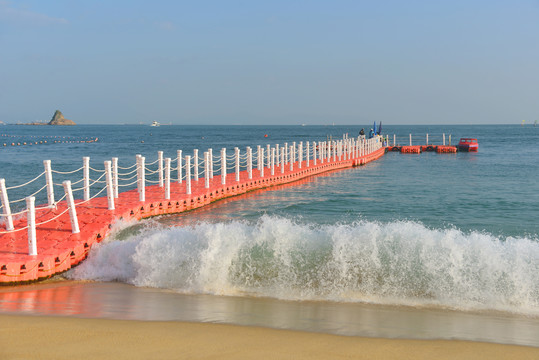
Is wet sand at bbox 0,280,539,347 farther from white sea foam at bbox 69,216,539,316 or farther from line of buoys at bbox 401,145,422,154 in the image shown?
line of buoys at bbox 401,145,422,154

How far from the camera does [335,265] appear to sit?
28.2ft

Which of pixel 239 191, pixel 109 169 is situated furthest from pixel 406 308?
pixel 239 191

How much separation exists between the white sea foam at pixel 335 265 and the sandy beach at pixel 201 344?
73.2 inches

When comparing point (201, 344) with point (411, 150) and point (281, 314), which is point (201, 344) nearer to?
point (281, 314)

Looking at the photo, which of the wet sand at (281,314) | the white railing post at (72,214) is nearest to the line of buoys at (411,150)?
the white railing post at (72,214)

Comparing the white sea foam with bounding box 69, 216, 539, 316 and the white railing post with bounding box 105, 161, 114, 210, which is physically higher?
the white railing post with bounding box 105, 161, 114, 210

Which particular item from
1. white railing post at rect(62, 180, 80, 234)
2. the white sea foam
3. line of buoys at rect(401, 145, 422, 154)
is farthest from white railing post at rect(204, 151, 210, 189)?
line of buoys at rect(401, 145, 422, 154)

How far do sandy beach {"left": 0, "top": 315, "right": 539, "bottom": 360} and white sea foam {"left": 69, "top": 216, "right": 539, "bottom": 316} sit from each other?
1860mm

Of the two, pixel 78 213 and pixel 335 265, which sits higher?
pixel 78 213

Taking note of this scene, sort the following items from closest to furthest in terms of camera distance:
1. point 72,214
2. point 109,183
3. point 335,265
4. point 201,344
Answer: point 201,344 → point 335,265 → point 72,214 → point 109,183

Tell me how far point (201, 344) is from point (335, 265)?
376 centimetres

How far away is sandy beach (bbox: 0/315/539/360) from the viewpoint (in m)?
5.12

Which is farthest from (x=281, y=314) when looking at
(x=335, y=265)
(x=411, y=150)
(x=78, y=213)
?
(x=411, y=150)

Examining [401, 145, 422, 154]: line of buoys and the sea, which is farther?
[401, 145, 422, 154]: line of buoys
